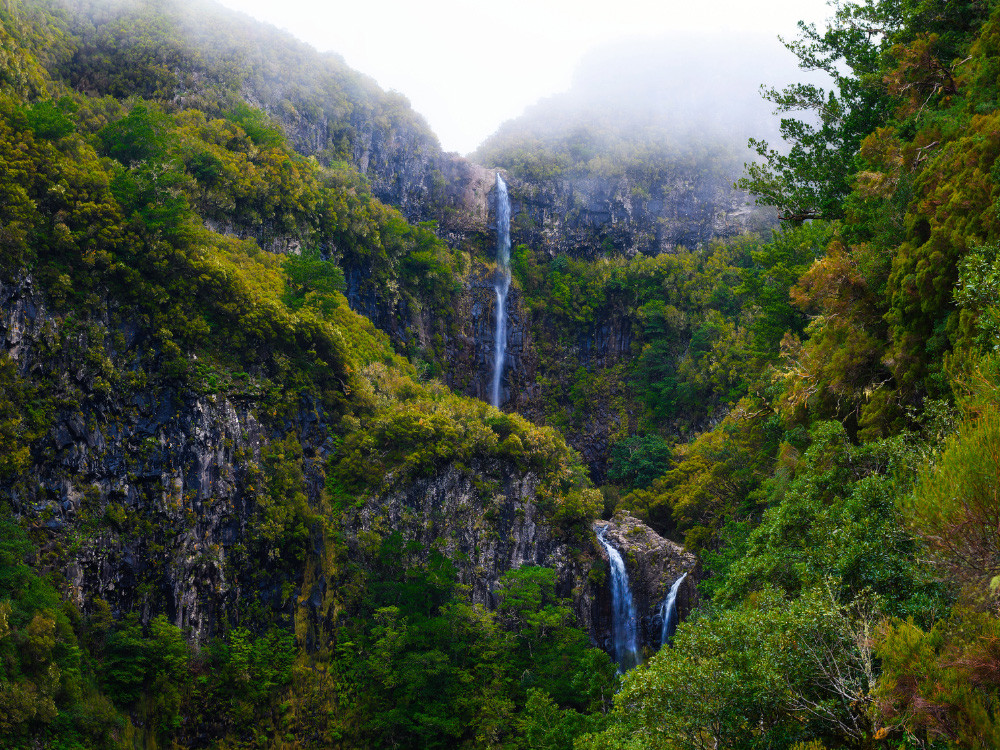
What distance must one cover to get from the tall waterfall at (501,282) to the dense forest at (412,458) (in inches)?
233

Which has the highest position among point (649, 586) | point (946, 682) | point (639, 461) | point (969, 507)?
point (969, 507)

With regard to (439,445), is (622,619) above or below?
below

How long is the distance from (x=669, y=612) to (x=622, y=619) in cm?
179

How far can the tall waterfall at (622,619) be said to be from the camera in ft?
75.7

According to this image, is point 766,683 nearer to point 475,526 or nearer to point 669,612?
point 475,526

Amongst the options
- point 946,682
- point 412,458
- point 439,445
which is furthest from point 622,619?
point 946,682

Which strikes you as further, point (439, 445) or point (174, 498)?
point (439, 445)

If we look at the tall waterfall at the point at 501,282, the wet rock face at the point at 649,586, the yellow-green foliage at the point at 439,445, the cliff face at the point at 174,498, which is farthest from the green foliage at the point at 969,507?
the tall waterfall at the point at 501,282

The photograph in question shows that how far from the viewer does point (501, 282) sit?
42031 millimetres

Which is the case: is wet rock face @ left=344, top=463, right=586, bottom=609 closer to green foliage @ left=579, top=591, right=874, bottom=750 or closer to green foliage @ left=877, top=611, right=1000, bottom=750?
green foliage @ left=579, top=591, right=874, bottom=750

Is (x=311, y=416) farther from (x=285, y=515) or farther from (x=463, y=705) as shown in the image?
(x=463, y=705)

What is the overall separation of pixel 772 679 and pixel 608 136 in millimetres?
54975

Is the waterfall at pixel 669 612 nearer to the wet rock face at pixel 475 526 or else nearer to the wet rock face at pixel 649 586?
the wet rock face at pixel 649 586

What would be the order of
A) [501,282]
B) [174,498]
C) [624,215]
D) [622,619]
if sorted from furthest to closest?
[624,215] < [501,282] < [622,619] < [174,498]
